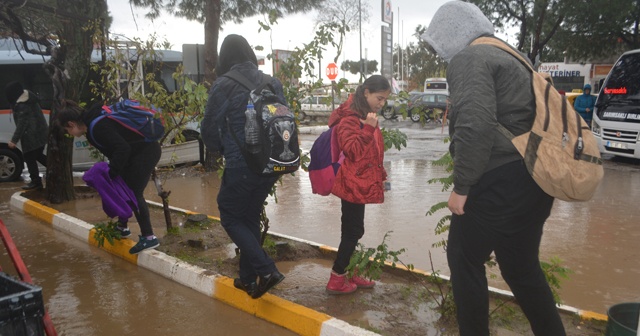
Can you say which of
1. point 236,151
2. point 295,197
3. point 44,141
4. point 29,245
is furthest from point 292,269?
point 44,141

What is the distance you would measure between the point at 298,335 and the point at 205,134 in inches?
59.5

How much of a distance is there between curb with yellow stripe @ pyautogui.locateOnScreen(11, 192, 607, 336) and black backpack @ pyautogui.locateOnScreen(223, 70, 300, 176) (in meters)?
0.97

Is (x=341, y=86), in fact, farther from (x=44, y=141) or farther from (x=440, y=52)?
(x=44, y=141)

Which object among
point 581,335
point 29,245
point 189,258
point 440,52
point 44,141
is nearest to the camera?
point 440,52

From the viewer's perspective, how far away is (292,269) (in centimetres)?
477

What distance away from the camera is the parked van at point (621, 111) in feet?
36.3

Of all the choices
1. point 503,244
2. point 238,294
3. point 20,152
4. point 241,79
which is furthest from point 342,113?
point 20,152

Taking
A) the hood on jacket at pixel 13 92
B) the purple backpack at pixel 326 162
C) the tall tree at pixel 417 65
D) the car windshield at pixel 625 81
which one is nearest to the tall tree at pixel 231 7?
the hood on jacket at pixel 13 92

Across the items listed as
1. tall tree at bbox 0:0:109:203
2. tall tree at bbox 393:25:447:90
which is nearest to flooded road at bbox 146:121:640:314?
tall tree at bbox 0:0:109:203

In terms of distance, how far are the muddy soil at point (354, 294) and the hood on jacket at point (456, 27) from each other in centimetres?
165

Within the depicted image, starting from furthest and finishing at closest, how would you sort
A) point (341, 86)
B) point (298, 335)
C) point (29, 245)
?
point (29, 245) < point (341, 86) < point (298, 335)

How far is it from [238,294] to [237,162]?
1.12 metres

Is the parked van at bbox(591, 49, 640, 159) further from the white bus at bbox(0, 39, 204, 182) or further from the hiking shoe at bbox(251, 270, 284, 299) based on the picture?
the hiking shoe at bbox(251, 270, 284, 299)

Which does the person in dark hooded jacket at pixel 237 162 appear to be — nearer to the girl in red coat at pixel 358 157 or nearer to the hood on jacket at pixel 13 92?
the girl in red coat at pixel 358 157
